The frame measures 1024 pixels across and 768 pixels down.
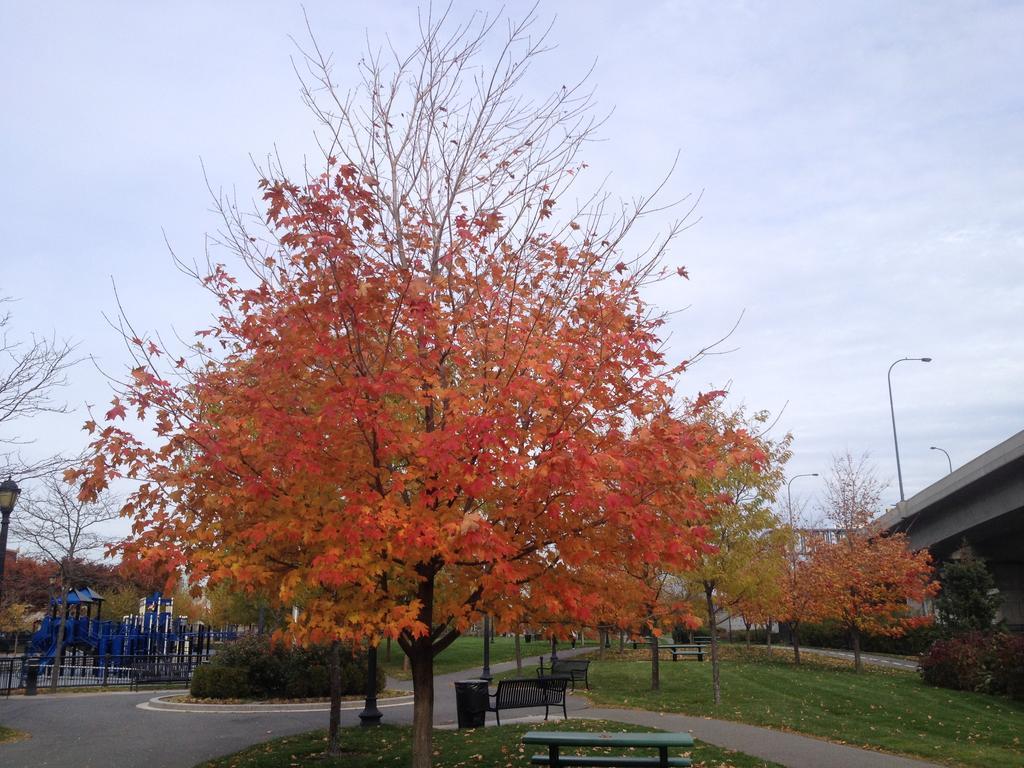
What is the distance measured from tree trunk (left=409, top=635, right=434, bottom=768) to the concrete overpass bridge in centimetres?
2284

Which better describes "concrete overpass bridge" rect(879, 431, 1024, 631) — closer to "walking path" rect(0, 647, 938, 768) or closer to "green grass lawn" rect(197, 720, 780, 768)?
"walking path" rect(0, 647, 938, 768)

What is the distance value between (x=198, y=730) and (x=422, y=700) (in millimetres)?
9933

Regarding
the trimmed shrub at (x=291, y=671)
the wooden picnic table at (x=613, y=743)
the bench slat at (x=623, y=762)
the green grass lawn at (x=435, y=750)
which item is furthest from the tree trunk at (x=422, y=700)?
the trimmed shrub at (x=291, y=671)

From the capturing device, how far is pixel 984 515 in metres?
31.6

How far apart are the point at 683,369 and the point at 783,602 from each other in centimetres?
2406

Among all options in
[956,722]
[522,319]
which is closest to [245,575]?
[522,319]

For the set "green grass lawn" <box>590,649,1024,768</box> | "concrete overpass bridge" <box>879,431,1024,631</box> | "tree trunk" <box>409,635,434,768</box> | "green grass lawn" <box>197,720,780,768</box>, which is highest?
"concrete overpass bridge" <box>879,431,1024,631</box>

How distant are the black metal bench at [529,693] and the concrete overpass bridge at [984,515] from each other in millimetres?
17567

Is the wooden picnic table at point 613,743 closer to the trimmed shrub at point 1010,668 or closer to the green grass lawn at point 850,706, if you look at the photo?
the green grass lawn at point 850,706

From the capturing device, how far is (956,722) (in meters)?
16.4

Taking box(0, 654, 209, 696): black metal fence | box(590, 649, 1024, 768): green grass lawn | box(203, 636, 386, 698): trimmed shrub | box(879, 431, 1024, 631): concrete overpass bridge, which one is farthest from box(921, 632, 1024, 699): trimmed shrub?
box(0, 654, 209, 696): black metal fence

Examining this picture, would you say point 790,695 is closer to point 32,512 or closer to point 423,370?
point 423,370

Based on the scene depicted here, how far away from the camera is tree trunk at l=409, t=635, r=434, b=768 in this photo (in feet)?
27.2

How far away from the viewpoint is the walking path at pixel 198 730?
40.6 feet
